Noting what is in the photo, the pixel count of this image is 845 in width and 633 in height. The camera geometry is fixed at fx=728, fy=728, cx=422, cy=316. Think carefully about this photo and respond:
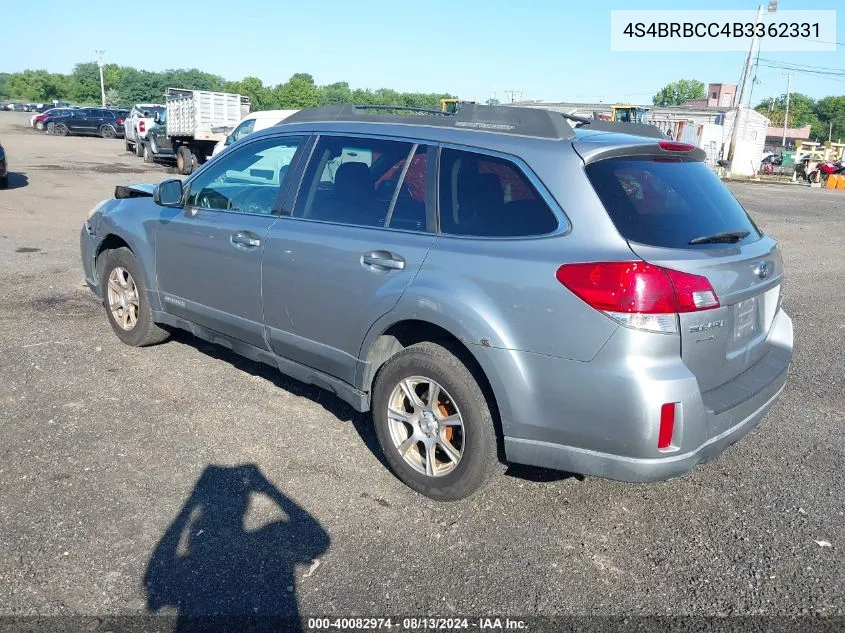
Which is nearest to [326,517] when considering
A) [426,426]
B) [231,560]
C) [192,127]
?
[231,560]

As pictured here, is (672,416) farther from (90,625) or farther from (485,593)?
(90,625)

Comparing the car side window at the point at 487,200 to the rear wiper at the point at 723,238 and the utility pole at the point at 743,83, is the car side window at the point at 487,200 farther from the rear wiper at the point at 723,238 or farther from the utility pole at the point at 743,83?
the utility pole at the point at 743,83

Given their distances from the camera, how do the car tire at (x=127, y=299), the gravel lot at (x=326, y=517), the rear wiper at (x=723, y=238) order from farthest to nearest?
the car tire at (x=127, y=299) → the rear wiper at (x=723, y=238) → the gravel lot at (x=326, y=517)

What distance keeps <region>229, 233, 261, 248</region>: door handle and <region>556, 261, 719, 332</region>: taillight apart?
2156 mm

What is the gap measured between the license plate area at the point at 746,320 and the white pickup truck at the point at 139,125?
26.6 m

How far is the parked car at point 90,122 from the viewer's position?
133ft

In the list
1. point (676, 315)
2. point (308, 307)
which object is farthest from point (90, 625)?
point (676, 315)

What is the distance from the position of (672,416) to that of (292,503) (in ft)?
6.04

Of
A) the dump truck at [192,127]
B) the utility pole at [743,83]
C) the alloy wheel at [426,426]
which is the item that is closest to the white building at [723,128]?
the utility pole at [743,83]

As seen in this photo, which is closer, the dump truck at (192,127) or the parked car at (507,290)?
the parked car at (507,290)

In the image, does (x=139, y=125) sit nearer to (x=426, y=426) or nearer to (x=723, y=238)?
(x=426, y=426)

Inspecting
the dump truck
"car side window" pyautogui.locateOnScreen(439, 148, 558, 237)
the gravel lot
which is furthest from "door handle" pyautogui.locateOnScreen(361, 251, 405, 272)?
the dump truck

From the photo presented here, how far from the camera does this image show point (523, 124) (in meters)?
3.59

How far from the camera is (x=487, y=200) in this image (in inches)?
138
